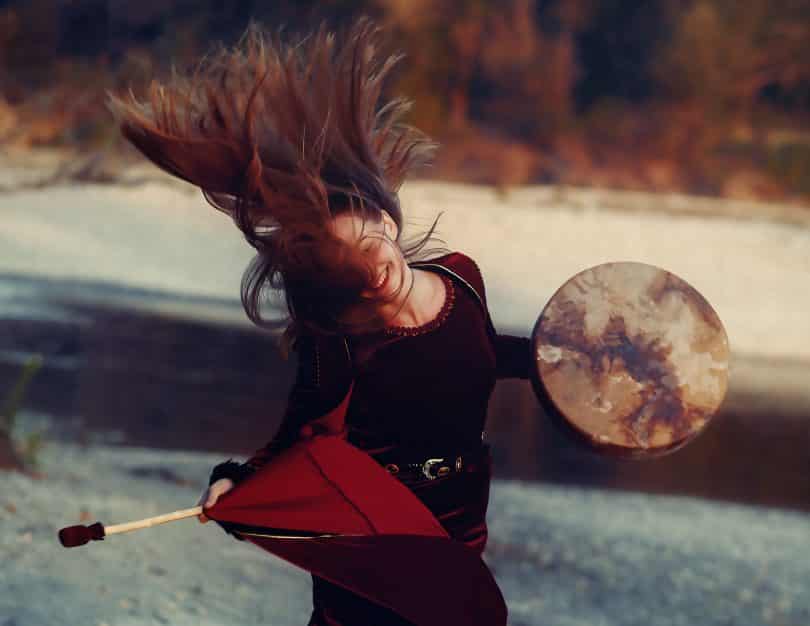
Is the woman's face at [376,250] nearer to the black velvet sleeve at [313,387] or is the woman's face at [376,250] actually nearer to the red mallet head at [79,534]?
the black velvet sleeve at [313,387]

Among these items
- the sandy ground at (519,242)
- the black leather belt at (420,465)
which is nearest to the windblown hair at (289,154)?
the black leather belt at (420,465)

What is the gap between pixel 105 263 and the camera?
1368 cm

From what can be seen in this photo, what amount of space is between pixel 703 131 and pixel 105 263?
28.1ft

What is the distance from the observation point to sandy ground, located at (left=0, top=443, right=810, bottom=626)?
317cm

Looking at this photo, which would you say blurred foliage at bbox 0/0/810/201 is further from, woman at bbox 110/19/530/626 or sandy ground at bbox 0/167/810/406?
woman at bbox 110/19/530/626

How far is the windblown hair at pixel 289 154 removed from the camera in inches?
68.1

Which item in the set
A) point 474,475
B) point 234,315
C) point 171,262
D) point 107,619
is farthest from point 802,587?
point 171,262

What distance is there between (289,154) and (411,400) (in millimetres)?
413

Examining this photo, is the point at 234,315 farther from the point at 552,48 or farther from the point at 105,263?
the point at 552,48

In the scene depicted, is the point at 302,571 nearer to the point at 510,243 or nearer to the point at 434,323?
the point at 434,323

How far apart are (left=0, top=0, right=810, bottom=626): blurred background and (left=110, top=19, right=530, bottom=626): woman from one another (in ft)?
19.4

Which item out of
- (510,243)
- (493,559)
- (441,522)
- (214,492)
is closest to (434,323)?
(441,522)

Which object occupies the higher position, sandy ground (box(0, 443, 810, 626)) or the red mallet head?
the red mallet head

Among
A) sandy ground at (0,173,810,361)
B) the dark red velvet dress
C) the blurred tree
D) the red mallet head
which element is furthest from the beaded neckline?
the blurred tree
